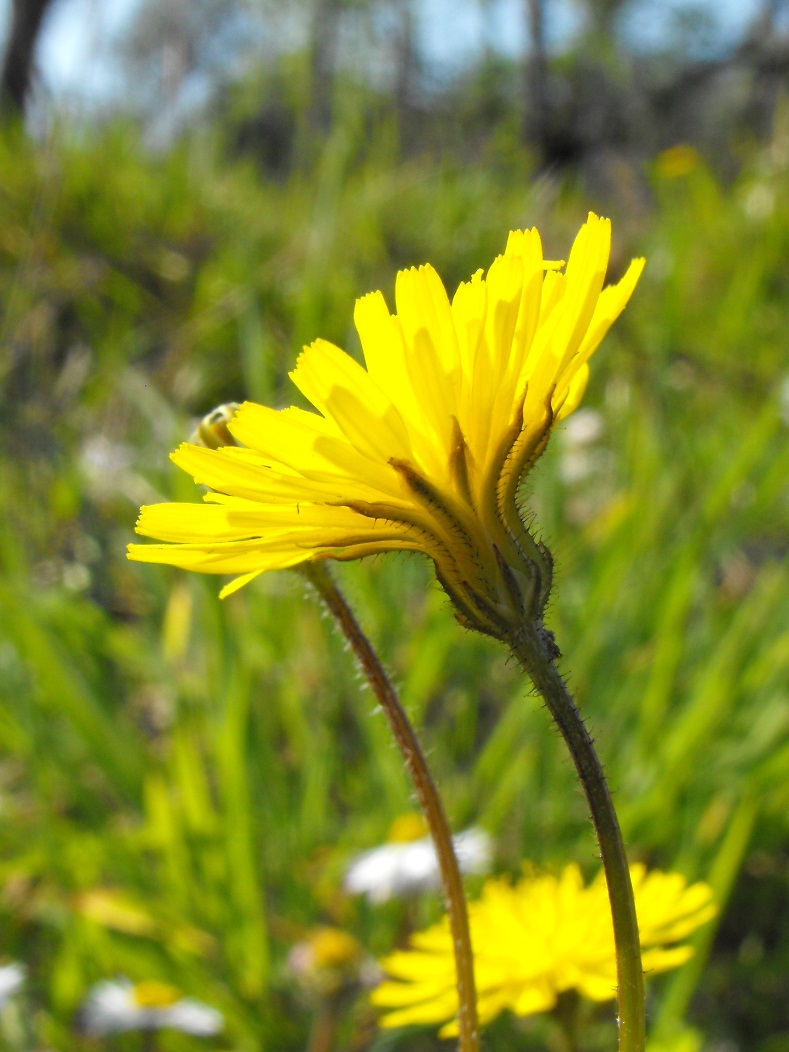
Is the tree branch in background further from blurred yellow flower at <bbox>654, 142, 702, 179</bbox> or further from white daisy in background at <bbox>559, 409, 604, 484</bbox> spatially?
white daisy in background at <bbox>559, 409, 604, 484</bbox>

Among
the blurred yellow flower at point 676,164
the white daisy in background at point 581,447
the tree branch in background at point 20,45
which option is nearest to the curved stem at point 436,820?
the white daisy in background at point 581,447

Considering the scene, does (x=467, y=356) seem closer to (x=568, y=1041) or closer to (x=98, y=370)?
(x=568, y=1041)

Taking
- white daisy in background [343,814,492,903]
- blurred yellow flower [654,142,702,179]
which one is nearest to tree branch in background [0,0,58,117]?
blurred yellow flower [654,142,702,179]

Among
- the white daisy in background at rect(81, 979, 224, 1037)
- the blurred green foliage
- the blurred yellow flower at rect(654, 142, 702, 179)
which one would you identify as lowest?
the white daisy in background at rect(81, 979, 224, 1037)

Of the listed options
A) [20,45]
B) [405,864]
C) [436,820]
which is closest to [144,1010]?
[405,864]

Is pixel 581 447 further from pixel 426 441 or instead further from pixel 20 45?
pixel 20 45

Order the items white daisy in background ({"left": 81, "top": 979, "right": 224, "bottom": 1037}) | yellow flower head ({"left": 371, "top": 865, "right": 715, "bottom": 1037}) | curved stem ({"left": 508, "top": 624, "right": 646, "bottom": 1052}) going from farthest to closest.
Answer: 1. white daisy in background ({"left": 81, "top": 979, "right": 224, "bottom": 1037})
2. yellow flower head ({"left": 371, "top": 865, "right": 715, "bottom": 1037})
3. curved stem ({"left": 508, "top": 624, "right": 646, "bottom": 1052})
